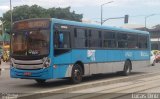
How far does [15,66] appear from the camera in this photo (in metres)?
17.8

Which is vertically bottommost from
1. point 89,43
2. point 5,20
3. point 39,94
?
point 39,94

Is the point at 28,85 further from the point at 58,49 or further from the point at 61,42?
the point at 61,42

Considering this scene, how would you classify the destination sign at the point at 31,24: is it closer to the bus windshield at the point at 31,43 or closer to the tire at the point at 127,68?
the bus windshield at the point at 31,43

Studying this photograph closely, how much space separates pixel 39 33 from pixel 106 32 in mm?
5621

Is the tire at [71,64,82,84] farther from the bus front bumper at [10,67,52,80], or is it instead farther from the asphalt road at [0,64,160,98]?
the bus front bumper at [10,67,52,80]

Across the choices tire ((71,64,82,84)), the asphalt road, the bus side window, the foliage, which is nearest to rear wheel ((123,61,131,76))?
the asphalt road

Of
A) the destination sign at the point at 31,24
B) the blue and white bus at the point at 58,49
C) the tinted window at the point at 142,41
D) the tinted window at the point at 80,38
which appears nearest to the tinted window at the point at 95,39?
the blue and white bus at the point at 58,49

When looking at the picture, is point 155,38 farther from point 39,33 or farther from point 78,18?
point 39,33

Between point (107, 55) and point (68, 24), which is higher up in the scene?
point (68, 24)

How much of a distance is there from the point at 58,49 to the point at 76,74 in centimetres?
185

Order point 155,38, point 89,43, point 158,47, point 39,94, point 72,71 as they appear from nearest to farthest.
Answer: point 39,94
point 72,71
point 89,43
point 158,47
point 155,38

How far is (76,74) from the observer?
61.7 ft

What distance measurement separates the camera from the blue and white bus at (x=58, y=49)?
674 inches

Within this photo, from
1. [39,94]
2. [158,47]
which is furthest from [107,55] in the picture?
[158,47]
